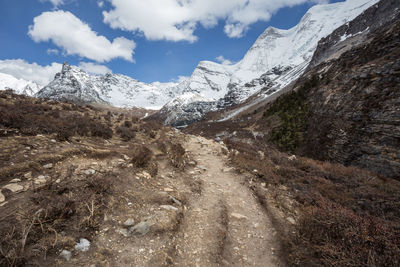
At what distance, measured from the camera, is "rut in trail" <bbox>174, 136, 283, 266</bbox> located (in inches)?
152

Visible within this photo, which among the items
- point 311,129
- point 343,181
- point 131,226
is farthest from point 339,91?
point 131,226

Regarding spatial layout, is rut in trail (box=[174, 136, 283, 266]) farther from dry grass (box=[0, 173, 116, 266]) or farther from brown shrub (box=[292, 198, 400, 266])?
dry grass (box=[0, 173, 116, 266])

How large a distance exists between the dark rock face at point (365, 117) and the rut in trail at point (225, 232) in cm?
1216

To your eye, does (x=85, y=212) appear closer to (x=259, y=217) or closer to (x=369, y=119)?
(x=259, y=217)

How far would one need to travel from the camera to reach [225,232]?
4566 mm

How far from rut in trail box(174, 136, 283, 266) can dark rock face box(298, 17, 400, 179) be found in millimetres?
12163

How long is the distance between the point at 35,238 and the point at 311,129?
2296 cm

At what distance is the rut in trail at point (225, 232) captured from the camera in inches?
152

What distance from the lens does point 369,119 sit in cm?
1365

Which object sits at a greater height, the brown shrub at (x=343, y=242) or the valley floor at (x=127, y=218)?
the valley floor at (x=127, y=218)

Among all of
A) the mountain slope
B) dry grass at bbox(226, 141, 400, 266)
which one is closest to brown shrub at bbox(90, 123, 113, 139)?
dry grass at bbox(226, 141, 400, 266)

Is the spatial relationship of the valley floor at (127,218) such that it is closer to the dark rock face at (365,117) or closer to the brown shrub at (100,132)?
the brown shrub at (100,132)

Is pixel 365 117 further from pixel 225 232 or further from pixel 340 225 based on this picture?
pixel 225 232

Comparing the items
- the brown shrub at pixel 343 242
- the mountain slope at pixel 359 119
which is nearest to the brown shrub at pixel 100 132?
the brown shrub at pixel 343 242
